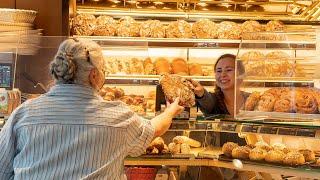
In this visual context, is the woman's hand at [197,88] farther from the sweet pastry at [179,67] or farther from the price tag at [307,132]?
the sweet pastry at [179,67]

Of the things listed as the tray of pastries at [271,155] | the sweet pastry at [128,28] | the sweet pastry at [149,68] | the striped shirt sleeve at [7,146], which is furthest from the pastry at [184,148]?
the sweet pastry at [128,28]

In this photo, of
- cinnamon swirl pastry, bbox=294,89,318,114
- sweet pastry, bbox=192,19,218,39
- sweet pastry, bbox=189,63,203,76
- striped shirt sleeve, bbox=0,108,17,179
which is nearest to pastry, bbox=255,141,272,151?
cinnamon swirl pastry, bbox=294,89,318,114

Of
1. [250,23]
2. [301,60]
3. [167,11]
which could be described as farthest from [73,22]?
[301,60]

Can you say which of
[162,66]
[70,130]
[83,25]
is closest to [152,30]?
[162,66]

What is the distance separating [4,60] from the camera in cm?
324

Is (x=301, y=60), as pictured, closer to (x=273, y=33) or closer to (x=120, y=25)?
(x=273, y=33)

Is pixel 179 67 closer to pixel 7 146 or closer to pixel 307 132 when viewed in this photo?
pixel 307 132

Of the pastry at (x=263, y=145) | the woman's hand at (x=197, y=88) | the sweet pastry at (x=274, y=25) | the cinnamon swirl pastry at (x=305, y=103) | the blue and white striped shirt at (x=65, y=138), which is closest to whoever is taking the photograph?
the blue and white striped shirt at (x=65, y=138)

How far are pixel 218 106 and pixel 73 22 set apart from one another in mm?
2379

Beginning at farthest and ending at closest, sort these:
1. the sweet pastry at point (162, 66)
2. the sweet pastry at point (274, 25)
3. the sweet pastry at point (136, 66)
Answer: the sweet pastry at point (274, 25), the sweet pastry at point (162, 66), the sweet pastry at point (136, 66)

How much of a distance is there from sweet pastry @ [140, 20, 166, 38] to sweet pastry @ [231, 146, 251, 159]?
310 cm

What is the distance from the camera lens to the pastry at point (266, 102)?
2.56 metres

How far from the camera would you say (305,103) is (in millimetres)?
2453

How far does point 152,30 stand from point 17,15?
5.39 ft
